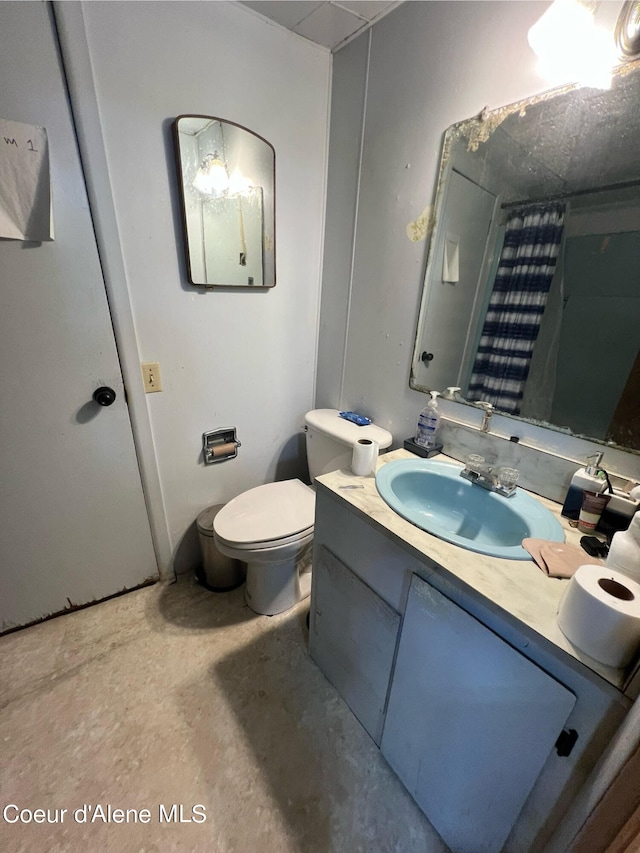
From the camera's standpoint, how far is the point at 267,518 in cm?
129

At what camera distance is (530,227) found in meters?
0.92

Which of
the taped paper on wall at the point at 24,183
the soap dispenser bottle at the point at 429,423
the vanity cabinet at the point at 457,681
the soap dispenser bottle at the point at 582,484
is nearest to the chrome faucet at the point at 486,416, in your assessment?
the soap dispenser bottle at the point at 429,423

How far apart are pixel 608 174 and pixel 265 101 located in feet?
3.73

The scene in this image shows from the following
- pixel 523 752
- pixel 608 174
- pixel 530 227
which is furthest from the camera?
pixel 530 227

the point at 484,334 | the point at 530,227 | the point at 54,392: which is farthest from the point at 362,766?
the point at 530,227

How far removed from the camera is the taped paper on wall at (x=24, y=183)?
0.89 meters

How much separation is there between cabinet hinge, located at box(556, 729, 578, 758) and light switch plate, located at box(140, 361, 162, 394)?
143cm

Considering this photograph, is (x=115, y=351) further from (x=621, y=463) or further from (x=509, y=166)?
(x=621, y=463)

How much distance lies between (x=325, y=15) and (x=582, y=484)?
165 centimetres

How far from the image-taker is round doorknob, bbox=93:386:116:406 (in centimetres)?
117

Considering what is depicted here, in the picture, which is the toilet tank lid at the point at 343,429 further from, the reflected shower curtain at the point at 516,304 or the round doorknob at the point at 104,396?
the round doorknob at the point at 104,396

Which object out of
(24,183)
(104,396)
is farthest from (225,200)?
(104,396)

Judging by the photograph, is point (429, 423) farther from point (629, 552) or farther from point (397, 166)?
point (397, 166)

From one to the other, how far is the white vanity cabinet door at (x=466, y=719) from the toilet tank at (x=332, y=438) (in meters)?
0.63
